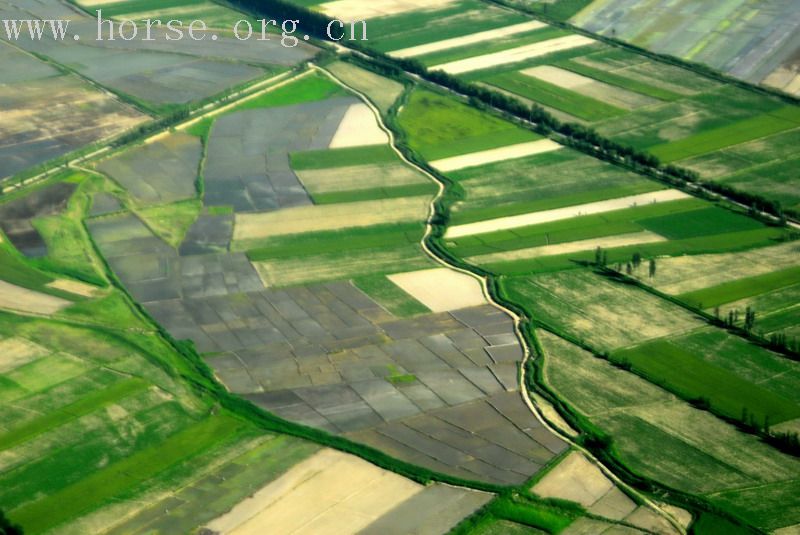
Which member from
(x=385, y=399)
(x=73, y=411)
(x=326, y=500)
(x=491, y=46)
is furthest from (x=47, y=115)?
(x=326, y=500)

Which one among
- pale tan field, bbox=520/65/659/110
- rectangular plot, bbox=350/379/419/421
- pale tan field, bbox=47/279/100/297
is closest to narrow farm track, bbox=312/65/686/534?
rectangular plot, bbox=350/379/419/421

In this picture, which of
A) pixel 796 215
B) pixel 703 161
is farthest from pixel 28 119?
pixel 796 215

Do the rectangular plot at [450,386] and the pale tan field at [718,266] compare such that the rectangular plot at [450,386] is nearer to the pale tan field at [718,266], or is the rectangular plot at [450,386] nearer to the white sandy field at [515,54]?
the pale tan field at [718,266]

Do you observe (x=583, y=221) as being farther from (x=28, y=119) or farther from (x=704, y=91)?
(x=28, y=119)

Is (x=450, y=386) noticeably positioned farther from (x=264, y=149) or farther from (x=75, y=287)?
(x=264, y=149)

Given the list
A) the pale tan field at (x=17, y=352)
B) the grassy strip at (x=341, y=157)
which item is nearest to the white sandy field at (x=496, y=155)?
the grassy strip at (x=341, y=157)

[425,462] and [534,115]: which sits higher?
[534,115]

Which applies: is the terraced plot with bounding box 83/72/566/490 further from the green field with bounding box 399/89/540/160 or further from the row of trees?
the row of trees
